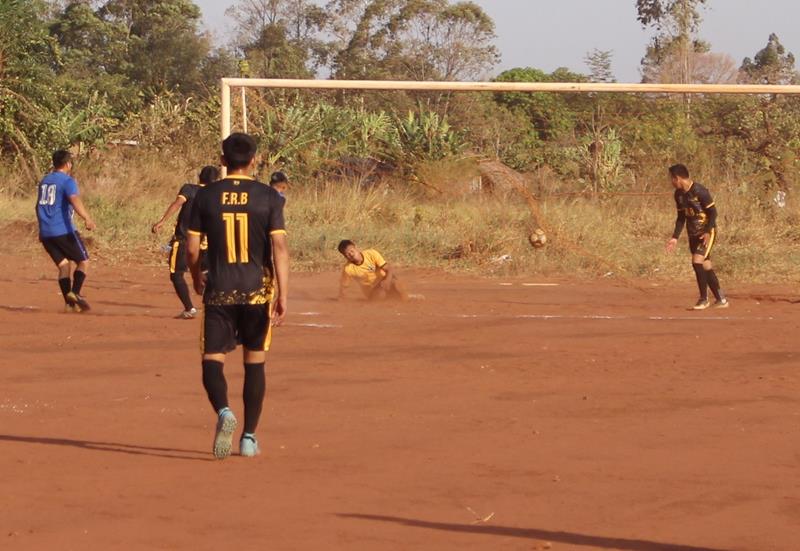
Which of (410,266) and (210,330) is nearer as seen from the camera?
(210,330)

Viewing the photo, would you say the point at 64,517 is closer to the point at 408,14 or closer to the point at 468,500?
the point at 468,500

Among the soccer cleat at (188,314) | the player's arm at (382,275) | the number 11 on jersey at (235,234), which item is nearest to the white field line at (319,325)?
the soccer cleat at (188,314)

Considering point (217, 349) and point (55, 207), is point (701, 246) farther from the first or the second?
point (217, 349)

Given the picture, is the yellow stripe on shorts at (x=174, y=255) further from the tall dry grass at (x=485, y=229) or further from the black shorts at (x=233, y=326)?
the black shorts at (x=233, y=326)

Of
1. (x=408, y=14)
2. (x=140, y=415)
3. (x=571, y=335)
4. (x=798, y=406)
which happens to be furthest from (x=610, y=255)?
(x=408, y=14)

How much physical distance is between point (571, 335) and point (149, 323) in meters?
4.19

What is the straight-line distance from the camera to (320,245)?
Result: 19.8 metres

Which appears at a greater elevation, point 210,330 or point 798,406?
point 210,330

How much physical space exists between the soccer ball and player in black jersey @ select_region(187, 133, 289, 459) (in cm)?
1221

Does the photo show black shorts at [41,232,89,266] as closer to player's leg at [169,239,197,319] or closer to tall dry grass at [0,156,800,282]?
player's leg at [169,239,197,319]

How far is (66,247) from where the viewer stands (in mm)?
13078

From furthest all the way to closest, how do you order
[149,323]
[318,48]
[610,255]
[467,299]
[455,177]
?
[318,48]
[455,177]
[610,255]
[467,299]
[149,323]

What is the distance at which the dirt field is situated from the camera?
5.42 m

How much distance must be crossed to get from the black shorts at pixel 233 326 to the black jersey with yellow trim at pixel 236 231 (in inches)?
1.8
